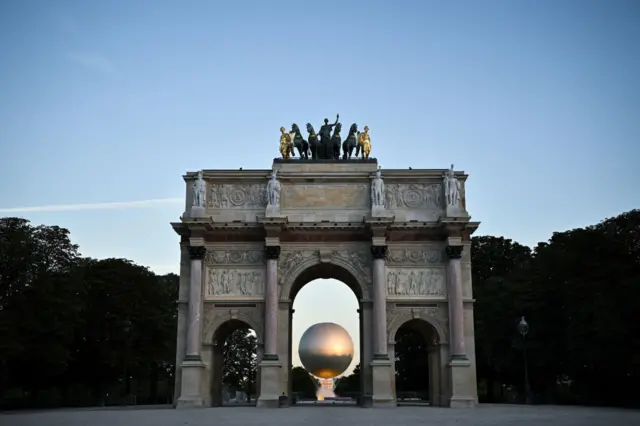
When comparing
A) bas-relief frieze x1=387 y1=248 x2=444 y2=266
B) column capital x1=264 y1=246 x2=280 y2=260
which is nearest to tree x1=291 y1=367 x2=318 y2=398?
bas-relief frieze x1=387 y1=248 x2=444 y2=266

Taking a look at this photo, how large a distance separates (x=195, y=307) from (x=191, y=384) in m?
3.81

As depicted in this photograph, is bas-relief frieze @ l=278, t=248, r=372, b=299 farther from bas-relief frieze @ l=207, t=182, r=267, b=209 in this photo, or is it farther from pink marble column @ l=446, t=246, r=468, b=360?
pink marble column @ l=446, t=246, r=468, b=360

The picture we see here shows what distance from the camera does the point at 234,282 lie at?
38.5 meters

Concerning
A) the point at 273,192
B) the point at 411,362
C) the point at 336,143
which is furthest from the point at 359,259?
the point at 411,362

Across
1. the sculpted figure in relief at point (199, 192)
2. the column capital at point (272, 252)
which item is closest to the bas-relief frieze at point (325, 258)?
the column capital at point (272, 252)

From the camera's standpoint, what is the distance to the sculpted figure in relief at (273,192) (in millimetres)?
38438

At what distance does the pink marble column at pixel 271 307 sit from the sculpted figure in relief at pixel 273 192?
239 cm

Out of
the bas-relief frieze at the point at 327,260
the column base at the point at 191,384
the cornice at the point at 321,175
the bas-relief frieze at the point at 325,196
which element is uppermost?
the cornice at the point at 321,175

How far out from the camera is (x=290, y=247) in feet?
127

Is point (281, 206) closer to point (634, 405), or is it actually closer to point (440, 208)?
point (440, 208)

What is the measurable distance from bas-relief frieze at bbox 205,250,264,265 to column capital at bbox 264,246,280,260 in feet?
3.04

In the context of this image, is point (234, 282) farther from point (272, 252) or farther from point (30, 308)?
point (30, 308)

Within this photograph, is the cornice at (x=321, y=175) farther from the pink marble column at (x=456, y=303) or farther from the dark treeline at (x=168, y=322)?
the dark treeline at (x=168, y=322)

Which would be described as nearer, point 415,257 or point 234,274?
point 234,274
